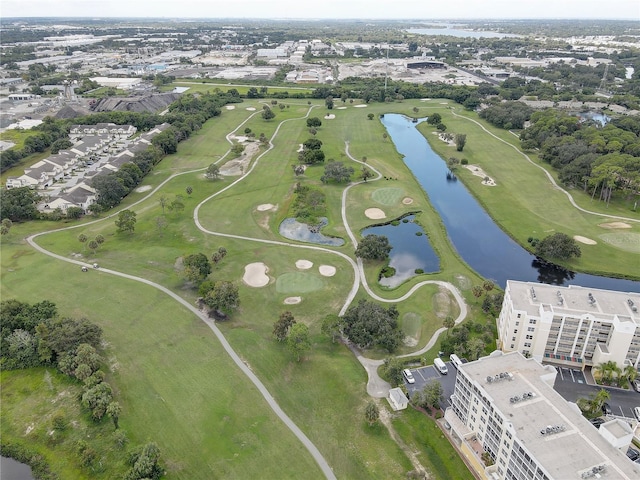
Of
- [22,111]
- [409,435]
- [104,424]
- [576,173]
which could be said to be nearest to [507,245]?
[576,173]

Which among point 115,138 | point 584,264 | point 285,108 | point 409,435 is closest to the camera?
point 409,435

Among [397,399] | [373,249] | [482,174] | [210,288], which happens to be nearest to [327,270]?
[373,249]

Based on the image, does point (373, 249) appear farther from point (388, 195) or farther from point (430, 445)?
point (430, 445)

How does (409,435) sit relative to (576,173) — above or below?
below

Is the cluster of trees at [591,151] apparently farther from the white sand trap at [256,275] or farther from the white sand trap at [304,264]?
the white sand trap at [256,275]

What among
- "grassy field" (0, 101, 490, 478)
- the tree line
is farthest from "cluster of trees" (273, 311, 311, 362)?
the tree line

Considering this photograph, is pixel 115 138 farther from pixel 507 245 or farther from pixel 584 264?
pixel 584 264

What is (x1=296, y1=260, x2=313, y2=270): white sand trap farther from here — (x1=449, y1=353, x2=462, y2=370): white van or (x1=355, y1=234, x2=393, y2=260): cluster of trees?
(x1=449, y1=353, x2=462, y2=370): white van
